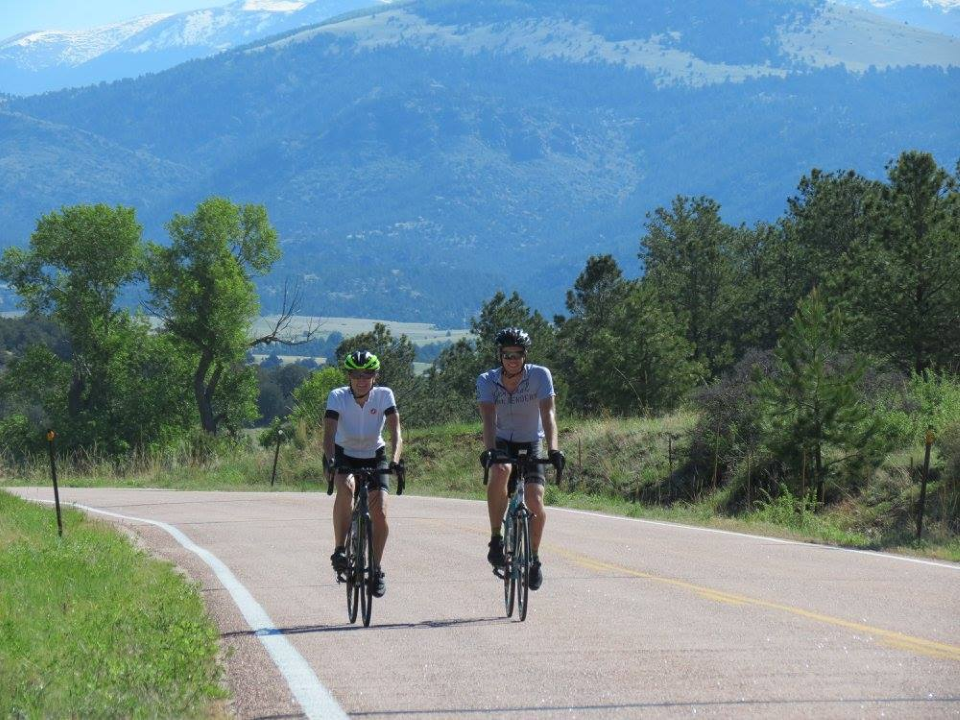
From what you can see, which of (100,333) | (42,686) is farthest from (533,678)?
(100,333)

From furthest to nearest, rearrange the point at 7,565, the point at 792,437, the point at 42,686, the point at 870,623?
the point at 792,437
the point at 7,565
the point at 870,623
the point at 42,686

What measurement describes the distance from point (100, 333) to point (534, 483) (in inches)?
2171

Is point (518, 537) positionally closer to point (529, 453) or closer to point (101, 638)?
point (529, 453)

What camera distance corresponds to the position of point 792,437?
20.1m

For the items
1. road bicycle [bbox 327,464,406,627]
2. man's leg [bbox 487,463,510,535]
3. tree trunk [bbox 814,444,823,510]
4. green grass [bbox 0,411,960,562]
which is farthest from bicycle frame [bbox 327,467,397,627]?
tree trunk [bbox 814,444,823,510]

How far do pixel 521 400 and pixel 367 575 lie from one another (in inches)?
63.4

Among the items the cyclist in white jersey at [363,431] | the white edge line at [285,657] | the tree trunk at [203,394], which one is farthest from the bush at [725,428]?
the tree trunk at [203,394]

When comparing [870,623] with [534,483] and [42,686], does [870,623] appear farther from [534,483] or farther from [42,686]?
[42,686]

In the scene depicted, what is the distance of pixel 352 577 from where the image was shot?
31.0 ft

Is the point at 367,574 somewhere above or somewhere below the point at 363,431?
below

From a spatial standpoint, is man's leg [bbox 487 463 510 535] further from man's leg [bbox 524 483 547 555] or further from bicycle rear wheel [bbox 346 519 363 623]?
bicycle rear wheel [bbox 346 519 363 623]

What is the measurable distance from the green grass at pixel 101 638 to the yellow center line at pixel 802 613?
3660 mm

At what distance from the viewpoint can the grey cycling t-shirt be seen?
32.0ft

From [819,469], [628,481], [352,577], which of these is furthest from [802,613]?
[628,481]
